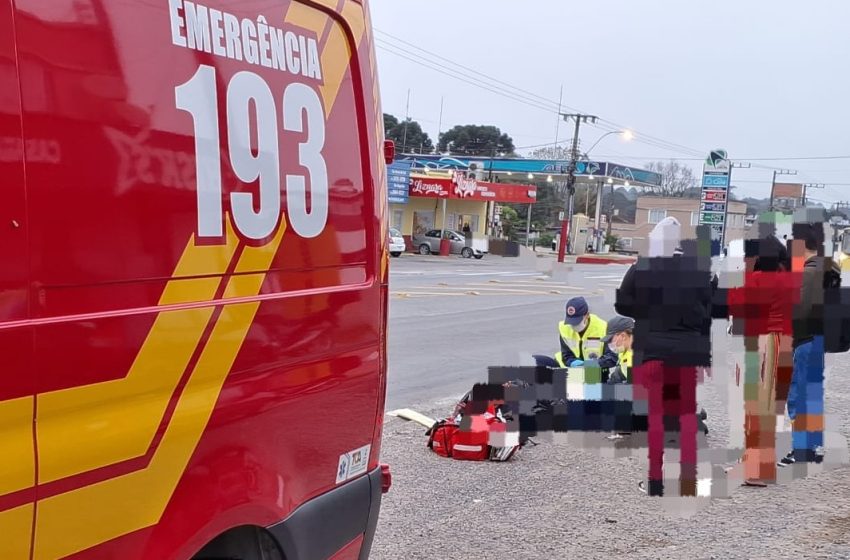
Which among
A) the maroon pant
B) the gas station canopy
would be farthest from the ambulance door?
the gas station canopy

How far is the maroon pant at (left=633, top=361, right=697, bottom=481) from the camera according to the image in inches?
196

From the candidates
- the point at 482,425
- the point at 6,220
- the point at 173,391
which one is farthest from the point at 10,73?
the point at 482,425

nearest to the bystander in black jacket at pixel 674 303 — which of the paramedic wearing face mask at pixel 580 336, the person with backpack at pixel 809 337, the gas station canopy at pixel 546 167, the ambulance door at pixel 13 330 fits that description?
the person with backpack at pixel 809 337

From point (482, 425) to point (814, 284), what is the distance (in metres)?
2.34

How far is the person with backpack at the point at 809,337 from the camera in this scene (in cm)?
516

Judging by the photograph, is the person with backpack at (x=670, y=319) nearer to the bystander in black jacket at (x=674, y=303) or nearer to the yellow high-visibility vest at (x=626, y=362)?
the bystander in black jacket at (x=674, y=303)

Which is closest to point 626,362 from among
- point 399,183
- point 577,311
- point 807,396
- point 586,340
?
point 586,340

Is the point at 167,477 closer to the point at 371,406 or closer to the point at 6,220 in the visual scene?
the point at 6,220

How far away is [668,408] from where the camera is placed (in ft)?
16.8

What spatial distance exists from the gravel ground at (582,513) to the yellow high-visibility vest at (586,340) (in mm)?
1097

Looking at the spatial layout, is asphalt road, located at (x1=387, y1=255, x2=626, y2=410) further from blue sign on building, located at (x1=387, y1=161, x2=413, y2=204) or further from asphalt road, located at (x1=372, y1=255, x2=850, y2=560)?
blue sign on building, located at (x1=387, y1=161, x2=413, y2=204)

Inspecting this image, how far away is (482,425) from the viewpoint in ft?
18.3

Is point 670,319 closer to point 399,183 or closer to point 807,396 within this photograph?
point 807,396

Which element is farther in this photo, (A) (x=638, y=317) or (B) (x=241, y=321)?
(A) (x=638, y=317)
